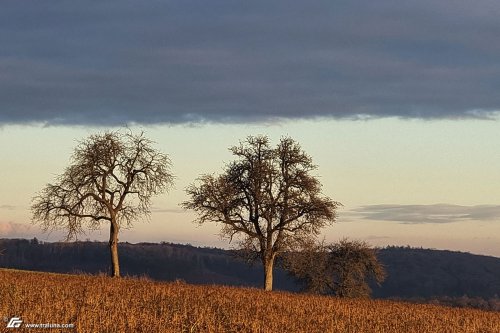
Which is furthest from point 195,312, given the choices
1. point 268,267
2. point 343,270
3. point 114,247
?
point 343,270

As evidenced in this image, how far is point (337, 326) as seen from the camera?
71.8 ft

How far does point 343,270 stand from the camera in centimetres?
7425

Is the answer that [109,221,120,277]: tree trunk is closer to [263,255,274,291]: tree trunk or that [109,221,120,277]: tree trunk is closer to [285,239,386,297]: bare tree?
[263,255,274,291]: tree trunk

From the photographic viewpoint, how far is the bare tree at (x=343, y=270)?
239 feet

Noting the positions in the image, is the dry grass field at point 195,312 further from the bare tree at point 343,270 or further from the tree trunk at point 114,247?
the bare tree at point 343,270

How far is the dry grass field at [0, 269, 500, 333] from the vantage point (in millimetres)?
19011

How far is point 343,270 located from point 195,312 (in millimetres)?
53506

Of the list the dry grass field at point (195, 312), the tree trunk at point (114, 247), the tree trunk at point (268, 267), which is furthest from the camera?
the tree trunk at point (268, 267)

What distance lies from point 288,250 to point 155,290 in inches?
1096

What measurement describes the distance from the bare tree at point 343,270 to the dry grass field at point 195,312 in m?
38.6

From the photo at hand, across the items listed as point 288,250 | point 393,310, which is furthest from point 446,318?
point 288,250

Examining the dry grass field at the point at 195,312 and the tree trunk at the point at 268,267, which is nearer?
the dry grass field at the point at 195,312

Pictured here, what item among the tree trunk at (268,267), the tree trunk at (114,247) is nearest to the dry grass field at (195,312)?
the tree trunk at (114,247)

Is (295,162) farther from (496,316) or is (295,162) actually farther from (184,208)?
(496,316)
